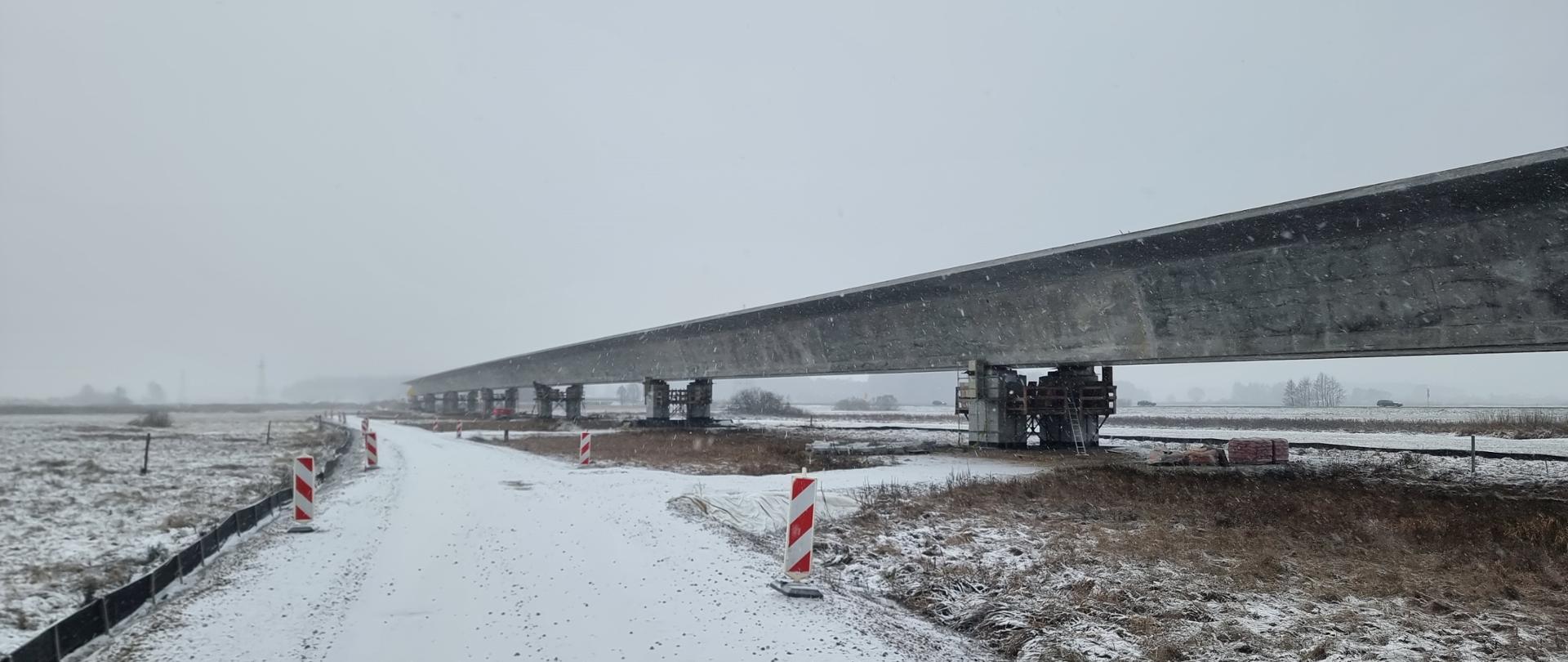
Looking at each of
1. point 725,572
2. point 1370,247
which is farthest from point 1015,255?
point 725,572

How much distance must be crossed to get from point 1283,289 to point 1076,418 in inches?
421

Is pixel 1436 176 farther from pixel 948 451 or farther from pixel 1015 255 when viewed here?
pixel 948 451

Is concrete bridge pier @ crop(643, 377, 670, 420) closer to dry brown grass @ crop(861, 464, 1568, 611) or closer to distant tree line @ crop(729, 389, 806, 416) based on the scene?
distant tree line @ crop(729, 389, 806, 416)

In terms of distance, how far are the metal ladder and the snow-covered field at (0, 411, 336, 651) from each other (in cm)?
2516

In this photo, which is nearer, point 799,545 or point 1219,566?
point 799,545

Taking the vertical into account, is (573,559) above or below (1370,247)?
below

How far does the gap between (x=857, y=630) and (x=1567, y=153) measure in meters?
16.1

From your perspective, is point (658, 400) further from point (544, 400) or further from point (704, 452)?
point (704, 452)

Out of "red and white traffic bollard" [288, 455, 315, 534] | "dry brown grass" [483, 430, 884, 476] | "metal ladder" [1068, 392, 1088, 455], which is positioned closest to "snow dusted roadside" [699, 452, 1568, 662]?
"red and white traffic bollard" [288, 455, 315, 534]

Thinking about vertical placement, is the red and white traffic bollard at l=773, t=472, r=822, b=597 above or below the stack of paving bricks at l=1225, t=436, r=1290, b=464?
above

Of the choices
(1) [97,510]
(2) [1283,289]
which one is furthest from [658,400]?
(2) [1283,289]

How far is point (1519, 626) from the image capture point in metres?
6.77

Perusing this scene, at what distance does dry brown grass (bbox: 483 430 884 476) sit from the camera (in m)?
22.6

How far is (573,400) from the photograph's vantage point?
226 feet
